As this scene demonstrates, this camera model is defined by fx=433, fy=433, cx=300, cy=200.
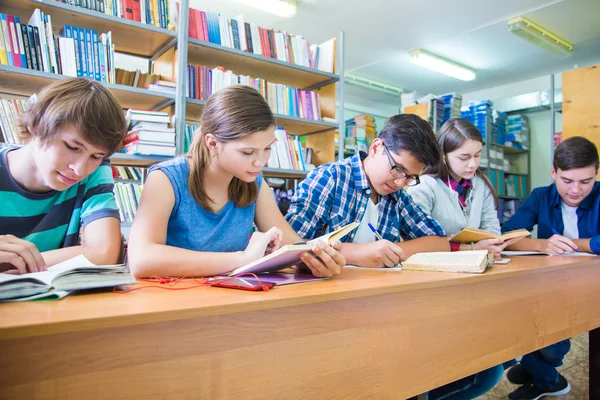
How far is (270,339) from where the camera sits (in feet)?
2.19

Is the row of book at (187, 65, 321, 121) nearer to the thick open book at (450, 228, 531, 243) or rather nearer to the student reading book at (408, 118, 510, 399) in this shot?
the student reading book at (408, 118, 510, 399)

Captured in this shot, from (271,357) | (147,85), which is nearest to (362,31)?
(147,85)

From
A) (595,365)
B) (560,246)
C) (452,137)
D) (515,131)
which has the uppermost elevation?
(515,131)

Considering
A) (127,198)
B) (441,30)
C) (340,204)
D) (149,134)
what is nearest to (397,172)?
(340,204)

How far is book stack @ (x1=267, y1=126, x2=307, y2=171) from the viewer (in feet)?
9.65

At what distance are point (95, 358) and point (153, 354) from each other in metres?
0.07

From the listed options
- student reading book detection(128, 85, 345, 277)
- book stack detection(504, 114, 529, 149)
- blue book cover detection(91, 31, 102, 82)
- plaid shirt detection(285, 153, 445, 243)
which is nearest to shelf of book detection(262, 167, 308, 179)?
blue book cover detection(91, 31, 102, 82)

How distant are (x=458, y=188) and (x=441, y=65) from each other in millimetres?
3682

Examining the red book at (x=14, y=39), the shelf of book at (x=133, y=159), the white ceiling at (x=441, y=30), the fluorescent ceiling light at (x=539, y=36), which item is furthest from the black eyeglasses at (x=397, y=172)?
the fluorescent ceiling light at (x=539, y=36)

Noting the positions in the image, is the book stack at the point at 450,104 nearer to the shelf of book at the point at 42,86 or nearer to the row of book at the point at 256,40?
the row of book at the point at 256,40

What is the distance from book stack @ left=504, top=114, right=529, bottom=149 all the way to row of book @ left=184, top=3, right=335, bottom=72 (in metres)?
3.28

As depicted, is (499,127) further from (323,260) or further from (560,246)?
(323,260)

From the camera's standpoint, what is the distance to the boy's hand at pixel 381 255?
1.25 m

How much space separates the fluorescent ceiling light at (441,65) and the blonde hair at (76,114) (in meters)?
4.49
